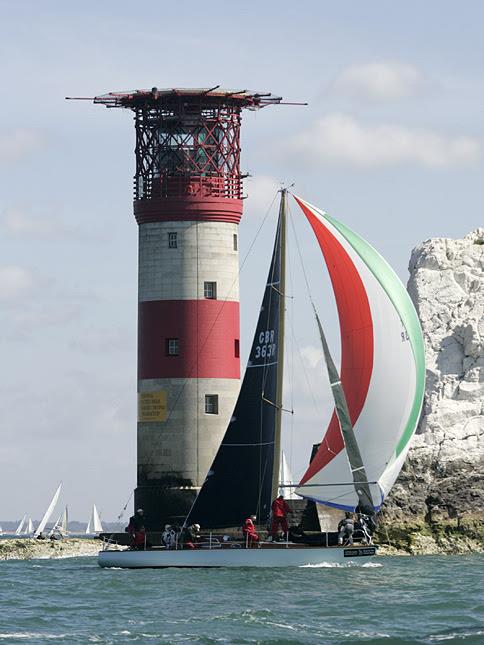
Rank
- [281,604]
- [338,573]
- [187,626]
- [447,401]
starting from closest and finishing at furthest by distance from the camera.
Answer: [187,626] → [281,604] → [338,573] → [447,401]

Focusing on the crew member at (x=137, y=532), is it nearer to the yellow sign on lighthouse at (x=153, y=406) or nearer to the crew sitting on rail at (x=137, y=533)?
the crew sitting on rail at (x=137, y=533)

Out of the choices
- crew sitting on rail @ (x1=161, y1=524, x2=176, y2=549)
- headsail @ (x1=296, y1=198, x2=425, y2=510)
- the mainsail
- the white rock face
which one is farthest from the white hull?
the white rock face

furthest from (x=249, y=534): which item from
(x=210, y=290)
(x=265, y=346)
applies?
(x=210, y=290)

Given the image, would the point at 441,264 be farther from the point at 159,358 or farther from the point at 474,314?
the point at 159,358

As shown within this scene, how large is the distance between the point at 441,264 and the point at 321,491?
15987 millimetres

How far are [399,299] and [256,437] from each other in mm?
5221

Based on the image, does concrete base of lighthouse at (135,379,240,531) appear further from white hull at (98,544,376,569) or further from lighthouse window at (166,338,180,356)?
white hull at (98,544,376,569)

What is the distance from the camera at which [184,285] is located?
5862cm

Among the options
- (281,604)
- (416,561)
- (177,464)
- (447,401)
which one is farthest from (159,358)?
(281,604)

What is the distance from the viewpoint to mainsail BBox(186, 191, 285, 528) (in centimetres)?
4762

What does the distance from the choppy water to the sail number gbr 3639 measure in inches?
217

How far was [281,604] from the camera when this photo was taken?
38250 mm

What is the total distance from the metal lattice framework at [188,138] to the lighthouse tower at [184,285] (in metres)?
0.03

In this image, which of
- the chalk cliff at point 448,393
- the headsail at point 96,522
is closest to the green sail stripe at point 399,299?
the chalk cliff at point 448,393
